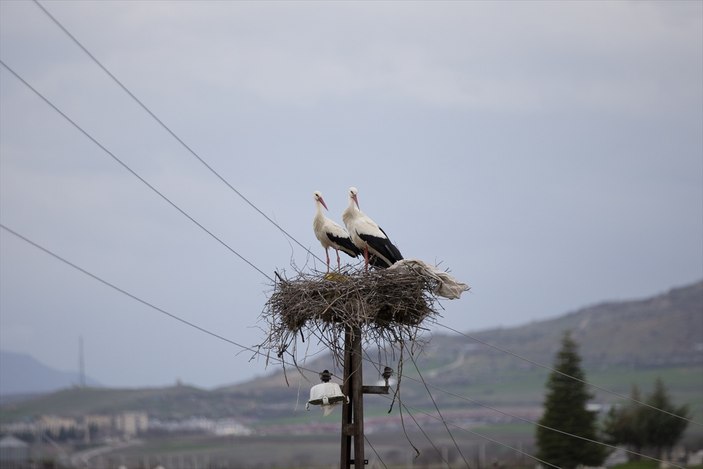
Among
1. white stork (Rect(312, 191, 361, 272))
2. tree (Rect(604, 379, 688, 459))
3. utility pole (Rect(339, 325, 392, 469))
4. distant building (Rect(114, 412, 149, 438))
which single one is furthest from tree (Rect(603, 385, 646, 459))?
distant building (Rect(114, 412, 149, 438))

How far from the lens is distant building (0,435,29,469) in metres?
62.5

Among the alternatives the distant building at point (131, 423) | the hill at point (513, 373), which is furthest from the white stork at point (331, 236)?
the distant building at point (131, 423)

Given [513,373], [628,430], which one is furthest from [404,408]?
[513,373]

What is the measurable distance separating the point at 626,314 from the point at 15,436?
130 m

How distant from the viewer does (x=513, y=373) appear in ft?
541

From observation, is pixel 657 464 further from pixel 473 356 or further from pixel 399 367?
pixel 473 356

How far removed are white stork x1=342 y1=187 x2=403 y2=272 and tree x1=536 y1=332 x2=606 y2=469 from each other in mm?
27772

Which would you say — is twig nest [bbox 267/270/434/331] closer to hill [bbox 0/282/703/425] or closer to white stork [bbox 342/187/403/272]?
white stork [bbox 342/187/403/272]

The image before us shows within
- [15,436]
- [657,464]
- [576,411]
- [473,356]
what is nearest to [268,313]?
[576,411]

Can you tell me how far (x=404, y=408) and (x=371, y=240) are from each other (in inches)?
384

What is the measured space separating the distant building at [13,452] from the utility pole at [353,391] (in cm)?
5212

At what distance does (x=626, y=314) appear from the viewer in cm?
18212

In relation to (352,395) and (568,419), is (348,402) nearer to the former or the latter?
(352,395)

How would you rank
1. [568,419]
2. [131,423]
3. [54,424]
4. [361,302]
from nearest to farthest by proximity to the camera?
1. [361,302]
2. [568,419]
3. [54,424]
4. [131,423]
